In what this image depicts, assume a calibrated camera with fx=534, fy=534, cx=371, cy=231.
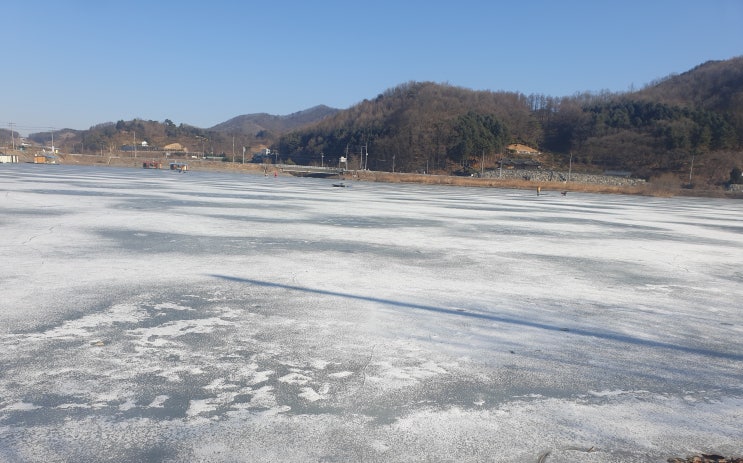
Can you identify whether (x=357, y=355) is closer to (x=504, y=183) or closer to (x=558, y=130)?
(x=504, y=183)

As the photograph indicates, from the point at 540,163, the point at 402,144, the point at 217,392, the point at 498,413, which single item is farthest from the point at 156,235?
the point at 402,144

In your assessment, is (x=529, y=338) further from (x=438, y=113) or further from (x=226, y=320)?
(x=438, y=113)

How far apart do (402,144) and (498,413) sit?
9759cm

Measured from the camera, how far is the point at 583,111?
113 metres

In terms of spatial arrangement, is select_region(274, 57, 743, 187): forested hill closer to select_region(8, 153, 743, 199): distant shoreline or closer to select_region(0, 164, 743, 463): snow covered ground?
select_region(8, 153, 743, 199): distant shoreline

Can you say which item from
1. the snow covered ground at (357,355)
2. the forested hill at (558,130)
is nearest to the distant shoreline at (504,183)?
the forested hill at (558,130)

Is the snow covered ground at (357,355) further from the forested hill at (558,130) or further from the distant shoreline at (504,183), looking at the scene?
the forested hill at (558,130)

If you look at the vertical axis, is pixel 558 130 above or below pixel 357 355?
above

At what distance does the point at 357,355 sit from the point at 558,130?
115610 millimetres

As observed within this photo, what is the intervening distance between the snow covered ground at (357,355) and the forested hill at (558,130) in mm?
64312

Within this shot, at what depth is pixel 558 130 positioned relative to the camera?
110938 millimetres

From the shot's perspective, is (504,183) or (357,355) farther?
(504,183)

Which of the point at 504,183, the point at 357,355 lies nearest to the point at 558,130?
the point at 504,183

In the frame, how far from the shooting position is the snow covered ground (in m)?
3.04
